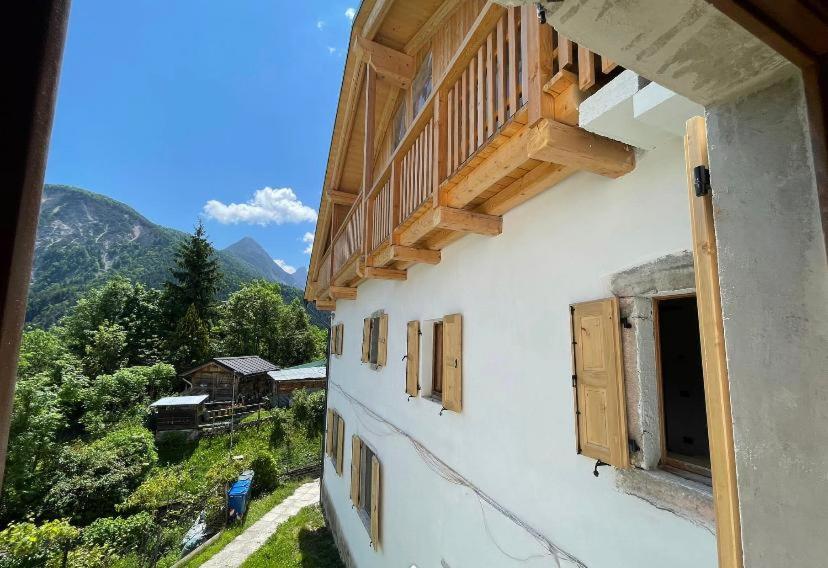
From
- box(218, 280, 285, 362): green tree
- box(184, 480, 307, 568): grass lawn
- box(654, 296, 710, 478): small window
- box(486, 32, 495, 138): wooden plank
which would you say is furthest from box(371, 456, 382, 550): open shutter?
box(218, 280, 285, 362): green tree

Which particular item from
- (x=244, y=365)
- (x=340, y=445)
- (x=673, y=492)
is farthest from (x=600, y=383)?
(x=244, y=365)

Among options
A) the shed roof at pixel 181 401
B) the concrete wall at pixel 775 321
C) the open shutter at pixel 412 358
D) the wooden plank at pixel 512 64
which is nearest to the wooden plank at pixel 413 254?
the open shutter at pixel 412 358

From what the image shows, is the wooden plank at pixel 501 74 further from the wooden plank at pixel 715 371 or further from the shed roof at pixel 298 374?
the shed roof at pixel 298 374

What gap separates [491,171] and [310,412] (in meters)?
20.8

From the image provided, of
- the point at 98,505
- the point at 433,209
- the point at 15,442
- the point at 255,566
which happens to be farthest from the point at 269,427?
the point at 433,209

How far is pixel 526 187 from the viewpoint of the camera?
121 inches

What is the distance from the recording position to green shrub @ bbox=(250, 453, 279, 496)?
49.7 feet

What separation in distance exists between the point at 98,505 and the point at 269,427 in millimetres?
7585

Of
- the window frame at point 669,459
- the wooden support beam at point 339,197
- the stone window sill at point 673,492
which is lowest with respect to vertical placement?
the stone window sill at point 673,492

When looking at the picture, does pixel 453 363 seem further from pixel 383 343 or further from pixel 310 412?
pixel 310 412

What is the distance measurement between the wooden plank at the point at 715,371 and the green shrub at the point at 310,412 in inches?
834

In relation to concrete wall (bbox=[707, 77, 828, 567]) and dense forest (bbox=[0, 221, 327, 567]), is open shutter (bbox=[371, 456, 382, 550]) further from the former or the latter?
dense forest (bbox=[0, 221, 327, 567])

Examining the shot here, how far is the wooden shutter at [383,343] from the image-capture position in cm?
671

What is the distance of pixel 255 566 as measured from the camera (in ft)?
31.2
